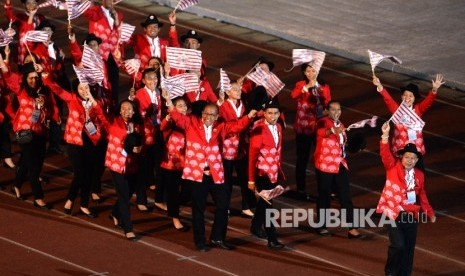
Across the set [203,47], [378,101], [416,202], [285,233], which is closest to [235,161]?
[285,233]

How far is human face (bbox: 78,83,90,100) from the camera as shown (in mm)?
20859

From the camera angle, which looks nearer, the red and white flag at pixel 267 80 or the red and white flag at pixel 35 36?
the red and white flag at pixel 267 80

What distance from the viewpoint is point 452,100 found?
2750 cm

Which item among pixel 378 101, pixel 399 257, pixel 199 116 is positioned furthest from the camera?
pixel 378 101

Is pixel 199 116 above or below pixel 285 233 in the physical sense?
above

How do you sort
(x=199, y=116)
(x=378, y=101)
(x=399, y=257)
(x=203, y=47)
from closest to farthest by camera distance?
(x=399, y=257) → (x=199, y=116) → (x=378, y=101) → (x=203, y=47)

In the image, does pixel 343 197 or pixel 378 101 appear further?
pixel 378 101

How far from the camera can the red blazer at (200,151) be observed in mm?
20000

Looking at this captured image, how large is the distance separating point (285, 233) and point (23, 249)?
3450 mm

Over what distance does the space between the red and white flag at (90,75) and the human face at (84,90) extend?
57 mm

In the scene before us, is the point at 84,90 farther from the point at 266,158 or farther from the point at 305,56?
the point at 305,56

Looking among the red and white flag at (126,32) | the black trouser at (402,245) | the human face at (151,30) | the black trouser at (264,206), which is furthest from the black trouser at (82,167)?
the black trouser at (402,245)

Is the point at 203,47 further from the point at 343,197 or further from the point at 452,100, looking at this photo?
the point at 343,197

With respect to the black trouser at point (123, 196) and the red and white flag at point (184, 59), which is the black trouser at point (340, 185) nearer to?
the red and white flag at point (184, 59)
